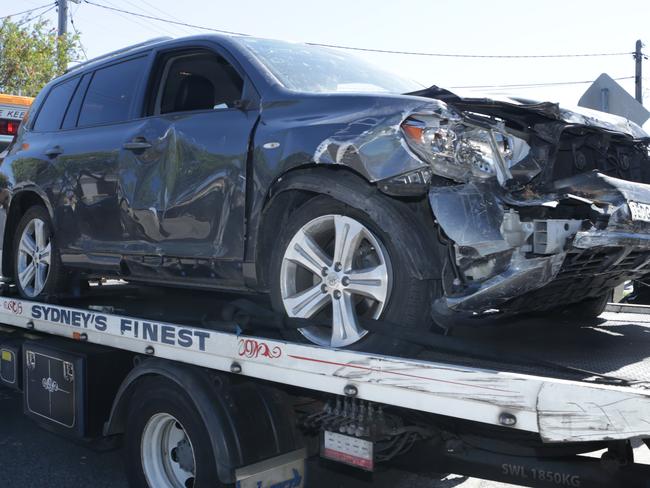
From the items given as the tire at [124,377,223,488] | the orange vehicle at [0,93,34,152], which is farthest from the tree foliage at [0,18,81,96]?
the tire at [124,377,223,488]

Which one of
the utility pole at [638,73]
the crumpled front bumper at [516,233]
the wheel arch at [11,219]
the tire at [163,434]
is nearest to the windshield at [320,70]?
the crumpled front bumper at [516,233]

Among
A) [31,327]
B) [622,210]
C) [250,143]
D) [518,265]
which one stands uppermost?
[250,143]

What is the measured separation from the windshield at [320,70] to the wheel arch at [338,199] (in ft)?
1.85

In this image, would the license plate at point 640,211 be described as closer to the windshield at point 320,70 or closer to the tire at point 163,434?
the windshield at point 320,70

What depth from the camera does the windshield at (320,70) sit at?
13.1 ft

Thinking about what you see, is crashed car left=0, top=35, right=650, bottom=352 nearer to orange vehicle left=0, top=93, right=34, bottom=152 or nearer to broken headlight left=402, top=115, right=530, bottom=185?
broken headlight left=402, top=115, right=530, bottom=185

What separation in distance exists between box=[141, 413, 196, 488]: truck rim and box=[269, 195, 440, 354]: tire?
0.91 metres

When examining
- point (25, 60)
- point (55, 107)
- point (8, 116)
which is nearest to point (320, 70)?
point (55, 107)

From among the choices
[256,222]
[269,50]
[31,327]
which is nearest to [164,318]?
[256,222]

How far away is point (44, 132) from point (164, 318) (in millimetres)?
2295

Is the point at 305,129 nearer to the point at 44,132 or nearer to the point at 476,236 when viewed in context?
the point at 476,236

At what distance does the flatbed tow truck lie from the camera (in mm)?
2561

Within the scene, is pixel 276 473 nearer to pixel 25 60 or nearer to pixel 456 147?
pixel 456 147

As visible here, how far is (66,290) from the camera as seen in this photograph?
553cm
